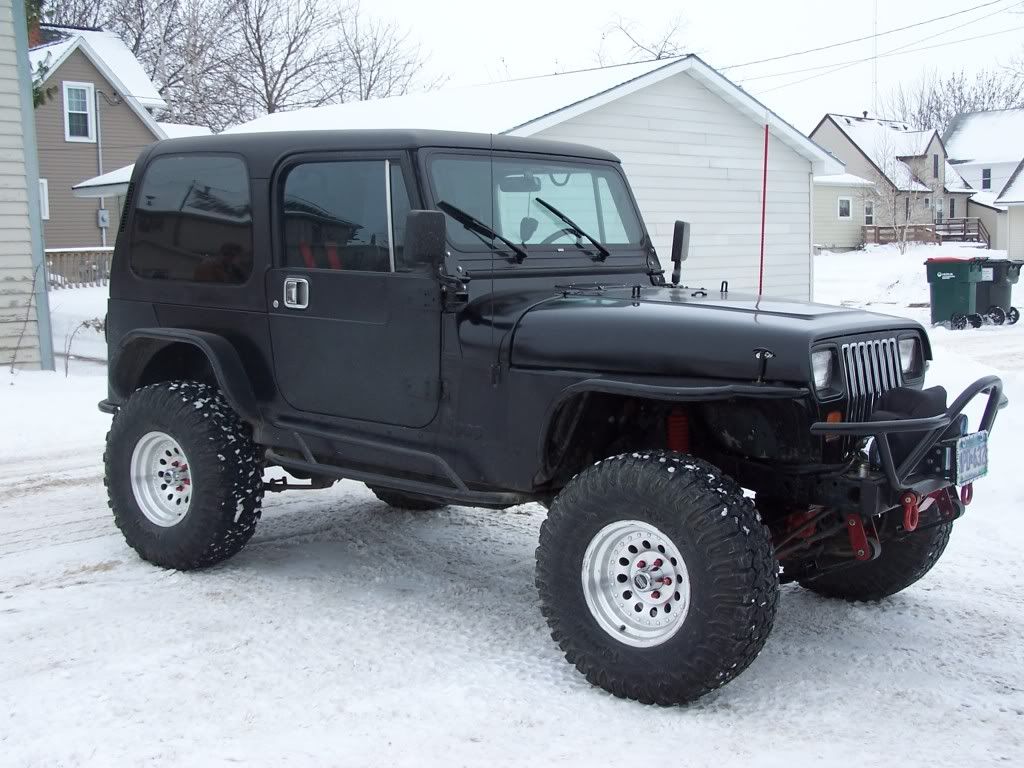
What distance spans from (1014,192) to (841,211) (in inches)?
411

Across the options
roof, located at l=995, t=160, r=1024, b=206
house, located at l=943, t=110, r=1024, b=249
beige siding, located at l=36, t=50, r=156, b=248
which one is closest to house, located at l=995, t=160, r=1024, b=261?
roof, located at l=995, t=160, r=1024, b=206

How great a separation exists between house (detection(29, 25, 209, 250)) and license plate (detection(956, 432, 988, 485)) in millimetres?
30808

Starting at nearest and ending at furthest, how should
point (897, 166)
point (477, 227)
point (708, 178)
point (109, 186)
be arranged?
1. point (477, 227)
2. point (708, 178)
3. point (109, 186)
4. point (897, 166)

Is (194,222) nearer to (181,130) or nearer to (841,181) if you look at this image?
(181,130)

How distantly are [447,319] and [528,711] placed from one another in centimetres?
158

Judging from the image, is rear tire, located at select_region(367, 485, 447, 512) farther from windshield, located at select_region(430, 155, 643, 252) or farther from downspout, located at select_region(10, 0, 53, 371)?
downspout, located at select_region(10, 0, 53, 371)

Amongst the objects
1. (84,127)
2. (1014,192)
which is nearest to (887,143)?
(1014,192)

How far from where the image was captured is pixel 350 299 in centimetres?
476

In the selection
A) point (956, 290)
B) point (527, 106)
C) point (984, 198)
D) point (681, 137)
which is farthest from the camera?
point (984, 198)

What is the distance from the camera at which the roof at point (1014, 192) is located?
3884 cm

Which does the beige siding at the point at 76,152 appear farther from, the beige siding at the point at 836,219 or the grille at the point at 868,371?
the grille at the point at 868,371

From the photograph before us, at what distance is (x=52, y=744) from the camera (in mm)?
3510

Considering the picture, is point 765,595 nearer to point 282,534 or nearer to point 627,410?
point 627,410

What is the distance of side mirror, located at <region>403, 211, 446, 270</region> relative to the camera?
166 inches
